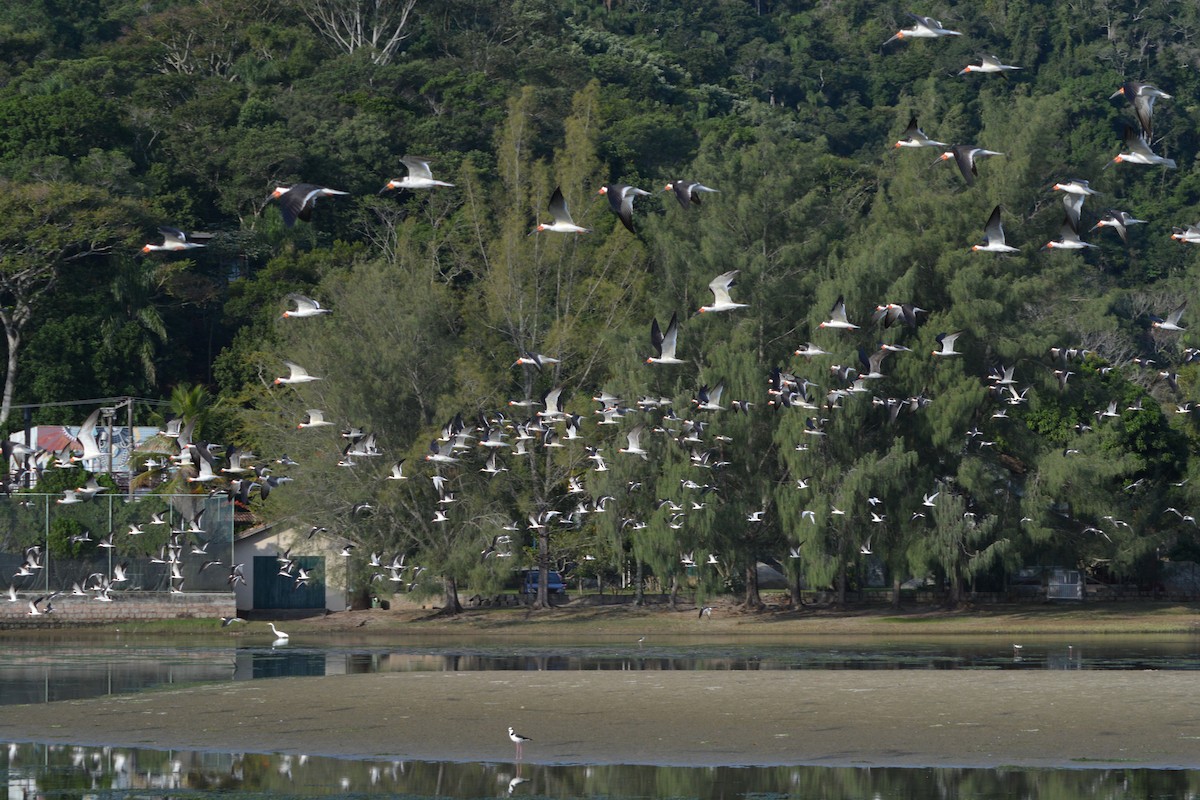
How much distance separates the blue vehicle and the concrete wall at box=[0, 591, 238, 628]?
41.0ft

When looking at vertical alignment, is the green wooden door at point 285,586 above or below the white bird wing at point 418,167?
below

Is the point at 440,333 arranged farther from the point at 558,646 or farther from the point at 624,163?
the point at 624,163

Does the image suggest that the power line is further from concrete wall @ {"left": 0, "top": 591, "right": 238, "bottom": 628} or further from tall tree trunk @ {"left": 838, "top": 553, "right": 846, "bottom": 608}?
tall tree trunk @ {"left": 838, "top": 553, "right": 846, "bottom": 608}

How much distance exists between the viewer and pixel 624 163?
10819 centimetres

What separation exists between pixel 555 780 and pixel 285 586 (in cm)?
4211

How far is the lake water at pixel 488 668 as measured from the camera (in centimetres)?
2756

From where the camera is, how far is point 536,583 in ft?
242

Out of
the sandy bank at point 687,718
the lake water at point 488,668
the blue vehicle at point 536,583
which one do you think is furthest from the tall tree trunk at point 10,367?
the sandy bank at point 687,718

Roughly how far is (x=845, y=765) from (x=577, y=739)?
5.52 meters

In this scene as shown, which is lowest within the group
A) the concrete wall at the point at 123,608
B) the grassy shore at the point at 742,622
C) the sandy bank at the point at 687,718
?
the sandy bank at the point at 687,718

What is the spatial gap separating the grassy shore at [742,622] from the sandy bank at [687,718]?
64.3 feet

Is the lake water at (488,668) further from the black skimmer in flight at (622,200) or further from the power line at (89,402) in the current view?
the power line at (89,402)

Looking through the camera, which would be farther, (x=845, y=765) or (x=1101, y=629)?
(x=1101, y=629)

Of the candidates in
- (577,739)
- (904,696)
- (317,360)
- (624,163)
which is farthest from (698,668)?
(624,163)
